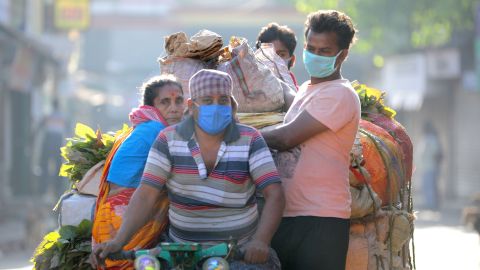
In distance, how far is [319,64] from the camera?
5.16 metres

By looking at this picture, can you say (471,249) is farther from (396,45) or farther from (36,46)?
(396,45)

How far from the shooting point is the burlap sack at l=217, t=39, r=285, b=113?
600 cm

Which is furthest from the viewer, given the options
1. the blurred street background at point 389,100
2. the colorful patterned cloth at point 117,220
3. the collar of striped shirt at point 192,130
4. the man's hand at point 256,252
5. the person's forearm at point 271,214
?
the blurred street background at point 389,100

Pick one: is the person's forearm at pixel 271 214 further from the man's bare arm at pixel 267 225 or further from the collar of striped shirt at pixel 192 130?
the collar of striped shirt at pixel 192 130

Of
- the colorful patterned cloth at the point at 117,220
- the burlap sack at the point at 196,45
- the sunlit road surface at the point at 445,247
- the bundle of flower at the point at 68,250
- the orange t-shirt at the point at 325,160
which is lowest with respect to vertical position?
the sunlit road surface at the point at 445,247

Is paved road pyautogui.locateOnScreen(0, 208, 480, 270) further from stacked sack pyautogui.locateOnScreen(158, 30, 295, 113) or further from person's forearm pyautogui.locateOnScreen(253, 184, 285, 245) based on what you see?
person's forearm pyautogui.locateOnScreen(253, 184, 285, 245)

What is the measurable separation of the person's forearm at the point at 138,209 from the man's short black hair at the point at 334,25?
1.07 metres

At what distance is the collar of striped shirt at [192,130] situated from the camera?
4.86m

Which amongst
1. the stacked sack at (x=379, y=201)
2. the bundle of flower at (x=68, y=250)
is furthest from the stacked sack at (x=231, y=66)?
the bundle of flower at (x=68, y=250)

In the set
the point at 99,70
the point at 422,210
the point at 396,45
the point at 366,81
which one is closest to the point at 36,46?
the point at 422,210

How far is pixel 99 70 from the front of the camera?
185 ft

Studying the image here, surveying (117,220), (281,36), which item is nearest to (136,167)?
A: (117,220)

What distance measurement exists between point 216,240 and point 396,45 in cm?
2903

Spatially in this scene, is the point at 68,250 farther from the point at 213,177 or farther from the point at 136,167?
the point at 213,177
